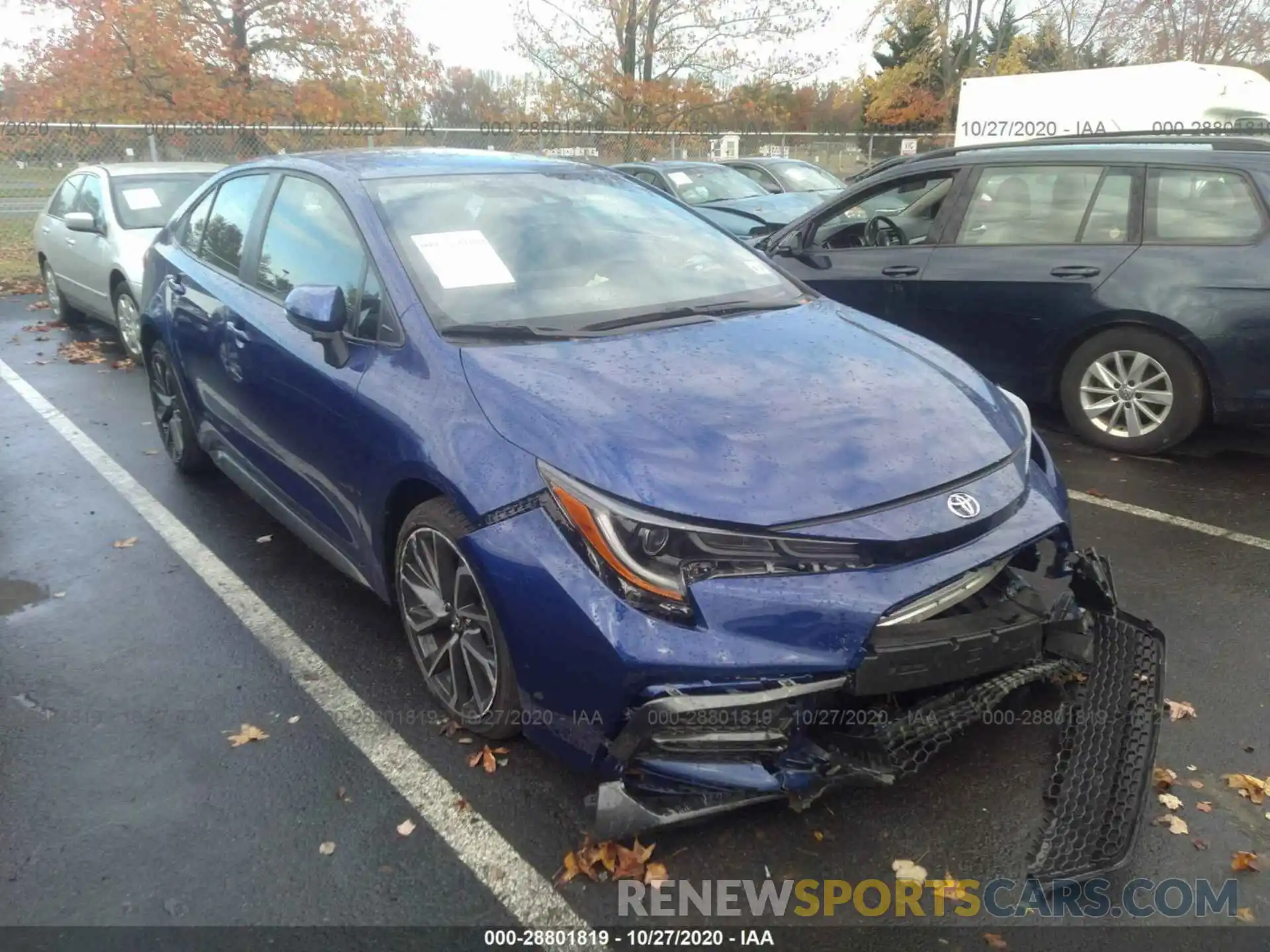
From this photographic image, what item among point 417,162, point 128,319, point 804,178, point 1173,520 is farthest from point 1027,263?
point 804,178

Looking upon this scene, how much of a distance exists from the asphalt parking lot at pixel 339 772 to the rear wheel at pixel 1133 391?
0.93 m

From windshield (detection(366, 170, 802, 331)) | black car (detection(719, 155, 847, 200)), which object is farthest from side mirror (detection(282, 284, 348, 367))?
black car (detection(719, 155, 847, 200))

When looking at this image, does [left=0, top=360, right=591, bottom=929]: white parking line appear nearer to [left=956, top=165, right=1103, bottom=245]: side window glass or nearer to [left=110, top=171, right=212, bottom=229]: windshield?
[left=110, top=171, right=212, bottom=229]: windshield


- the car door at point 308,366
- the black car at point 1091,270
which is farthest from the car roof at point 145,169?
the black car at point 1091,270

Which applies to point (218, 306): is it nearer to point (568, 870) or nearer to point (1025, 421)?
point (568, 870)

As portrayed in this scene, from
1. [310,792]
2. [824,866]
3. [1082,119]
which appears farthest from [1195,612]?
[1082,119]

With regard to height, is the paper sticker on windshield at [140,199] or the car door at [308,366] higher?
the paper sticker on windshield at [140,199]

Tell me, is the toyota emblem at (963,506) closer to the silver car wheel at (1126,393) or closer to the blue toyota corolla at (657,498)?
the blue toyota corolla at (657,498)

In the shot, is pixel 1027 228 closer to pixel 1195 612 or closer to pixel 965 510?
pixel 1195 612

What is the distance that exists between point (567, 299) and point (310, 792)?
175 centimetres

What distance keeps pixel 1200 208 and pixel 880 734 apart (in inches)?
168

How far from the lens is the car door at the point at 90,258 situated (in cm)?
801

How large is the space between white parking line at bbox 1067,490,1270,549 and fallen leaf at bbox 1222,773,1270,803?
6.08 feet

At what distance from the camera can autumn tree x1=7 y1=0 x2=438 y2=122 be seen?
18.6 m
